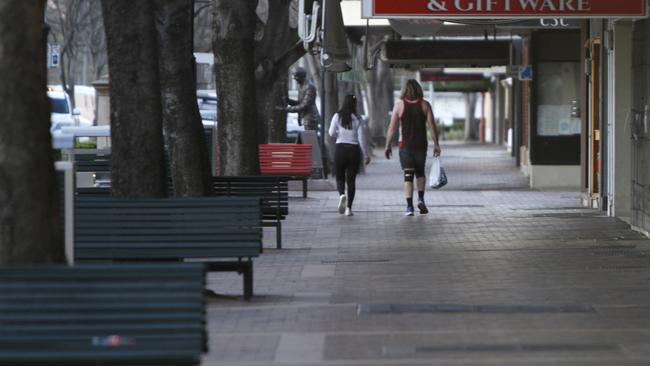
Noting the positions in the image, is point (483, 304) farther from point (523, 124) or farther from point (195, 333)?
point (523, 124)

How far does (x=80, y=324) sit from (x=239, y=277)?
21.3ft

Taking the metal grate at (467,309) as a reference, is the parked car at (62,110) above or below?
above

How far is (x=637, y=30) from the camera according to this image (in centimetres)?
1711

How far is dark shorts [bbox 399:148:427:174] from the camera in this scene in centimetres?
1958

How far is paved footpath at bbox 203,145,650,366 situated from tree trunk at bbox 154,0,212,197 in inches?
43.8

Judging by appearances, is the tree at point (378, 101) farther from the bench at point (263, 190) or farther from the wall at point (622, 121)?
the bench at point (263, 190)

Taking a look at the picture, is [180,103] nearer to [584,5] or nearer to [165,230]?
[165,230]

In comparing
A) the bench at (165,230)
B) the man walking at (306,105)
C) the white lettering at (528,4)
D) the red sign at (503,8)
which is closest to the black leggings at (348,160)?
the red sign at (503,8)

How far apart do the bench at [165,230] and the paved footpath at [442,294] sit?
1.40 ft

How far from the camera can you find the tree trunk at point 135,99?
11.2 m

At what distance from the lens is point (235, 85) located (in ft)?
59.5

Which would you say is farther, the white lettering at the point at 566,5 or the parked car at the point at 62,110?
the parked car at the point at 62,110

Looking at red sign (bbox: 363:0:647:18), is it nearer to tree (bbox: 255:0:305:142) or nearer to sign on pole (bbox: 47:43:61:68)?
tree (bbox: 255:0:305:142)

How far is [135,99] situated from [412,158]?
8.80 meters
